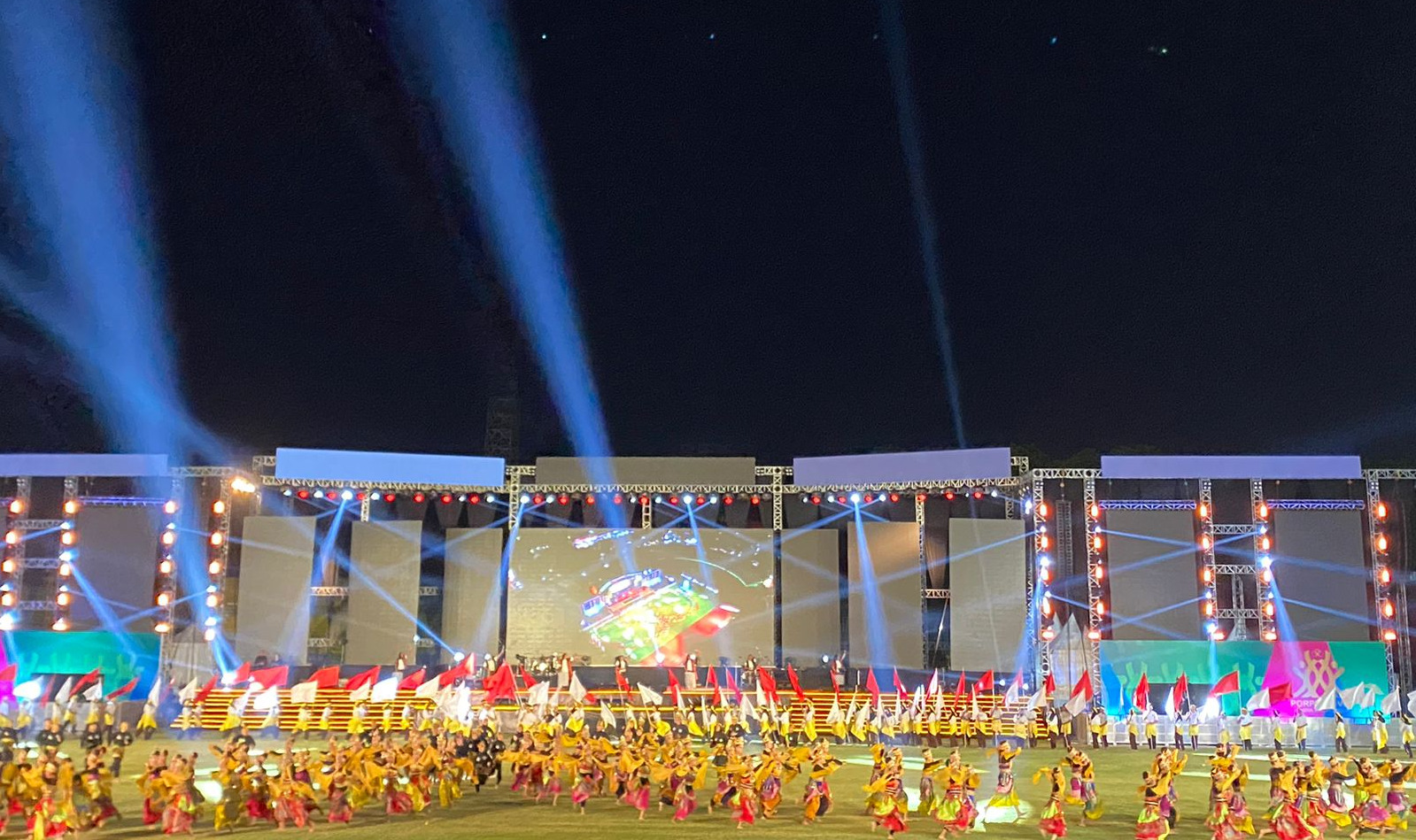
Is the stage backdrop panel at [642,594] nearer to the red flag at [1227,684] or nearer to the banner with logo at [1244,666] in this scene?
the banner with logo at [1244,666]

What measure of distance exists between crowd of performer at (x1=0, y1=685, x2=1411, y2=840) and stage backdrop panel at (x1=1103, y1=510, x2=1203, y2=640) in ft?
39.1

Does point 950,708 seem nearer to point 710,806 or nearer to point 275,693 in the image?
point 710,806

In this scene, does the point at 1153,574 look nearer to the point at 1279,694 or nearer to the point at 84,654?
the point at 1279,694

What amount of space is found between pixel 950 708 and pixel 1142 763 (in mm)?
5197

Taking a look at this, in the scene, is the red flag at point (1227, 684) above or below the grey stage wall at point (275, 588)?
below

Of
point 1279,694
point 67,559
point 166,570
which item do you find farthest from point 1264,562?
point 67,559

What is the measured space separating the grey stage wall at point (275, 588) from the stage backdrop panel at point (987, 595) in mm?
16598

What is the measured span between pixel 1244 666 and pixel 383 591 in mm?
21388

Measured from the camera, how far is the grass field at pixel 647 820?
45.6ft

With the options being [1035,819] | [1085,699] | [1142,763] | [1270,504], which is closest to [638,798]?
[1035,819]

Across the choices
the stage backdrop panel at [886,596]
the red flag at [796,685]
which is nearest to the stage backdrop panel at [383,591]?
the red flag at [796,685]

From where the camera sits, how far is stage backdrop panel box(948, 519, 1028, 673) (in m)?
29.5

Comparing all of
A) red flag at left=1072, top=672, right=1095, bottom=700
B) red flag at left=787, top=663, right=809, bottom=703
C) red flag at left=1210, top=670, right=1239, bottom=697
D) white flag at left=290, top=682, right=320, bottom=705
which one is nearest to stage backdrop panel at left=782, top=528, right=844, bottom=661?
red flag at left=787, top=663, right=809, bottom=703

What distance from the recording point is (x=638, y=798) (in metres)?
15.5
